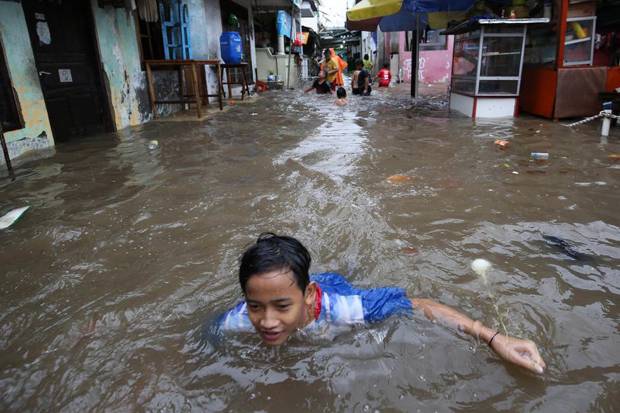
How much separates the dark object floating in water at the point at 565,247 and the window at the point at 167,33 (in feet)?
28.4

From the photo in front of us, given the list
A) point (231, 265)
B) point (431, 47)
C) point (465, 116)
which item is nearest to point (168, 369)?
point (231, 265)

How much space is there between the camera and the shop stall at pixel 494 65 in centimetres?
843

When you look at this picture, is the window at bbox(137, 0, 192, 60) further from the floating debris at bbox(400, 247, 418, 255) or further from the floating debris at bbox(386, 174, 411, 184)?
the floating debris at bbox(400, 247, 418, 255)

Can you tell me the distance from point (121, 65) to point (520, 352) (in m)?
8.04

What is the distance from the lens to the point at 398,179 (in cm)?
448

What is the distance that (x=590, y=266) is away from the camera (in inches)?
104

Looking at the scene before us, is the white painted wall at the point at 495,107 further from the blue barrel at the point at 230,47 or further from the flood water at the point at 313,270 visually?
the blue barrel at the point at 230,47

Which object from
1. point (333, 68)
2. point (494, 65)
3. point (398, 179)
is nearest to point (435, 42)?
point (333, 68)

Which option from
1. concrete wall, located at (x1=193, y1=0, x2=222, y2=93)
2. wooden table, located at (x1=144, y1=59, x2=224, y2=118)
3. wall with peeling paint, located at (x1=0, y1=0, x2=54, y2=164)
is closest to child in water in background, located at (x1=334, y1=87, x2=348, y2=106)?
wooden table, located at (x1=144, y1=59, x2=224, y2=118)

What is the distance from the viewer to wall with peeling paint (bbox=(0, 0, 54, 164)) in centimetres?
548

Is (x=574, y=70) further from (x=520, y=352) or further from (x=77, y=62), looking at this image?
(x=77, y=62)

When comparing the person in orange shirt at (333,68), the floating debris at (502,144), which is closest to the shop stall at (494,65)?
the floating debris at (502,144)

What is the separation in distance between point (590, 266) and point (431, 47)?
19256mm

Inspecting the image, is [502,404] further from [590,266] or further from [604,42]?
[604,42]
